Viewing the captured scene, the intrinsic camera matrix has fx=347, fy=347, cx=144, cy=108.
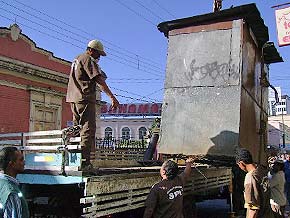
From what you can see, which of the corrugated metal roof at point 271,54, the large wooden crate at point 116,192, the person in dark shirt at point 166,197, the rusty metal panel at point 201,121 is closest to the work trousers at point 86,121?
the large wooden crate at point 116,192

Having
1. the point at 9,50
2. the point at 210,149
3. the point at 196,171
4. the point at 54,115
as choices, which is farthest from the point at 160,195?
the point at 54,115

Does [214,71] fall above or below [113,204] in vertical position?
above

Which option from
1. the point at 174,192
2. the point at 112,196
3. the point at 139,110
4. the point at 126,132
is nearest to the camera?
the point at 112,196

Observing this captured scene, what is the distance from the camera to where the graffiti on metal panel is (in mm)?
7449

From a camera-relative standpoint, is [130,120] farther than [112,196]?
Yes

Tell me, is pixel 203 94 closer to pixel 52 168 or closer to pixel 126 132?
pixel 52 168

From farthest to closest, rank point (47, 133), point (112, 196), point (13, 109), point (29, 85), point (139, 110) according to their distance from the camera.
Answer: point (139, 110) < point (29, 85) < point (13, 109) < point (47, 133) < point (112, 196)

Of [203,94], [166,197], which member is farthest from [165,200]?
[203,94]

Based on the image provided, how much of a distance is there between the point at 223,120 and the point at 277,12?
421 cm

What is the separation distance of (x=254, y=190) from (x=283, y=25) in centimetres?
688

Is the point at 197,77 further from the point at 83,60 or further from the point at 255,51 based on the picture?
the point at 83,60

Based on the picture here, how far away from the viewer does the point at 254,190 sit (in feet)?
13.0

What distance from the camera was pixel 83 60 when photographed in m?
4.40

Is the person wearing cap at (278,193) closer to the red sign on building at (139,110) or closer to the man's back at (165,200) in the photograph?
the man's back at (165,200)
